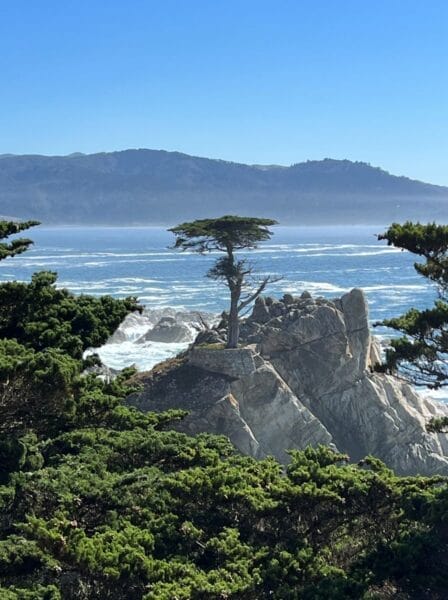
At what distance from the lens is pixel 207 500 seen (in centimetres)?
1293

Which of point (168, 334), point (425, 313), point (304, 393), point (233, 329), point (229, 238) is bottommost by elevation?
point (168, 334)

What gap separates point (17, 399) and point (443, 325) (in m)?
7.68

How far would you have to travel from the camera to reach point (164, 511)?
12.8 meters

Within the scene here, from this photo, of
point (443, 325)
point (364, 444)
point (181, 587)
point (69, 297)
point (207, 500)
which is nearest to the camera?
point (181, 587)

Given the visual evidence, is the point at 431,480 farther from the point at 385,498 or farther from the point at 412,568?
the point at 412,568

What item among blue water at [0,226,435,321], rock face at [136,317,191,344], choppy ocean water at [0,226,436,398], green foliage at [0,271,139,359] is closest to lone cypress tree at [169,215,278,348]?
green foliage at [0,271,139,359]

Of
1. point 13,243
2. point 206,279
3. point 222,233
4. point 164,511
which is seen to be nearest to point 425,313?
point 164,511

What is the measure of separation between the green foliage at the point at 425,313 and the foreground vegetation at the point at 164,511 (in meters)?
2.59

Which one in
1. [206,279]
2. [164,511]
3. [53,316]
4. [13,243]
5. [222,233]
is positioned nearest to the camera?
[164,511]

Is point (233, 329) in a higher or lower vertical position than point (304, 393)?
higher

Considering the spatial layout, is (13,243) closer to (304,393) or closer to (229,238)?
(229,238)

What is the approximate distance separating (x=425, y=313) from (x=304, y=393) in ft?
59.4

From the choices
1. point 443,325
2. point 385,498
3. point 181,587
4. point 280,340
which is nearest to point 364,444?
point 280,340

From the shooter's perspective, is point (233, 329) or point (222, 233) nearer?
point (222, 233)
